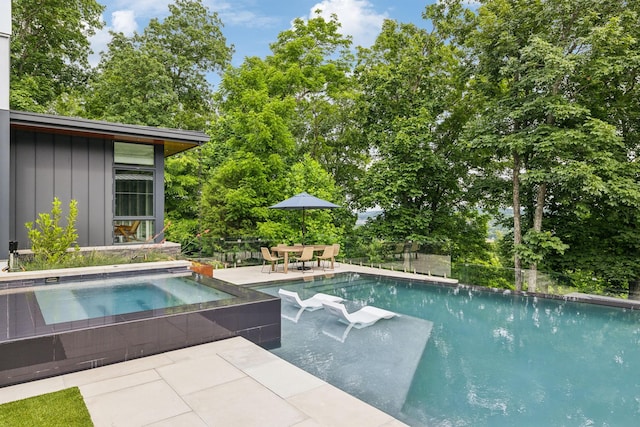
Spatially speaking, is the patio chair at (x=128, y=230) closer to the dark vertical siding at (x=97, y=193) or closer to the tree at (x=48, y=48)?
the dark vertical siding at (x=97, y=193)

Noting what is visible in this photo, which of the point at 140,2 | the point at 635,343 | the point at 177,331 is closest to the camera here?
the point at 177,331

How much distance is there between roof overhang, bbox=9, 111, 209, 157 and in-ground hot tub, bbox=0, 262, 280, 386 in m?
3.47

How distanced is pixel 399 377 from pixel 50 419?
3.23 metres

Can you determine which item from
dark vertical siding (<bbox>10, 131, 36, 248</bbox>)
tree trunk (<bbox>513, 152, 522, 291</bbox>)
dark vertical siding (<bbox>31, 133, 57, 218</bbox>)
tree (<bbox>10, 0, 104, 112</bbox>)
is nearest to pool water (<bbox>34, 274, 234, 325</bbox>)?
dark vertical siding (<bbox>10, 131, 36, 248</bbox>)

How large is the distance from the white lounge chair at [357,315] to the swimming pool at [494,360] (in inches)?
7.9

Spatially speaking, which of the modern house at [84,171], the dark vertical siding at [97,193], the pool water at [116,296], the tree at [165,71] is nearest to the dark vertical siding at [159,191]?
the modern house at [84,171]

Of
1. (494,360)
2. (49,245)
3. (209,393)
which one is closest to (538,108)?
(494,360)

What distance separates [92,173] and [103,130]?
4.35ft

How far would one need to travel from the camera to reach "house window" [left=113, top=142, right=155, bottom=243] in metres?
9.81

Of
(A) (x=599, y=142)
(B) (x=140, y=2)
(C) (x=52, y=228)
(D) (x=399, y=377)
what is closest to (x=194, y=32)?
(B) (x=140, y=2)

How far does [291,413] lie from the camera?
3.00m

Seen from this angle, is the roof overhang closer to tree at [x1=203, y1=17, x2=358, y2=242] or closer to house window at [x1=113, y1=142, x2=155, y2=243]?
house window at [x1=113, y1=142, x2=155, y2=243]

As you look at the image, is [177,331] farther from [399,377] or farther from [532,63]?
[532,63]

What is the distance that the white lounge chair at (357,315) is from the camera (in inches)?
242
